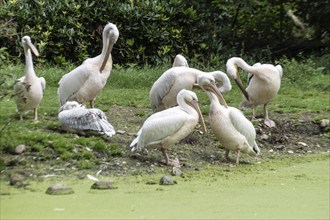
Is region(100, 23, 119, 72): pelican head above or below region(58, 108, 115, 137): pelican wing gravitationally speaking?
above

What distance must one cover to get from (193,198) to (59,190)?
3.95ft

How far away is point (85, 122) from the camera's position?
28.5 feet

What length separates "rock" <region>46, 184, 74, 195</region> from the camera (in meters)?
6.84

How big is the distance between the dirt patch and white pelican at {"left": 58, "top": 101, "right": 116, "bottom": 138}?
0.23 meters

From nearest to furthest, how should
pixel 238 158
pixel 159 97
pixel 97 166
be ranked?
1. pixel 97 166
2. pixel 238 158
3. pixel 159 97

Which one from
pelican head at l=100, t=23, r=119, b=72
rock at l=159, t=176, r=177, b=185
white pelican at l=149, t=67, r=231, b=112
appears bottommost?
rock at l=159, t=176, r=177, b=185

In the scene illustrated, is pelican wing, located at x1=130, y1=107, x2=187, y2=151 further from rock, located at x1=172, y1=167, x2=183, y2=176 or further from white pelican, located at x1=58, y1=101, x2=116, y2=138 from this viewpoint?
white pelican, located at x1=58, y1=101, x2=116, y2=138

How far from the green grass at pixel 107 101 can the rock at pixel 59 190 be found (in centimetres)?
73

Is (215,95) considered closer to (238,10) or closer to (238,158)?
(238,158)

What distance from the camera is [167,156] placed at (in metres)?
8.33

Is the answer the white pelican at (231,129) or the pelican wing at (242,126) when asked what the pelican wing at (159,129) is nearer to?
the white pelican at (231,129)

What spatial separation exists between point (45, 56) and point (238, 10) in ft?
13.4

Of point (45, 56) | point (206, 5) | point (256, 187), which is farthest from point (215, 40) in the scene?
point (256, 187)

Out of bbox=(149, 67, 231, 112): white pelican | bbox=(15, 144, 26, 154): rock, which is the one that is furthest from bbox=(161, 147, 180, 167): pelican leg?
bbox=(15, 144, 26, 154): rock
